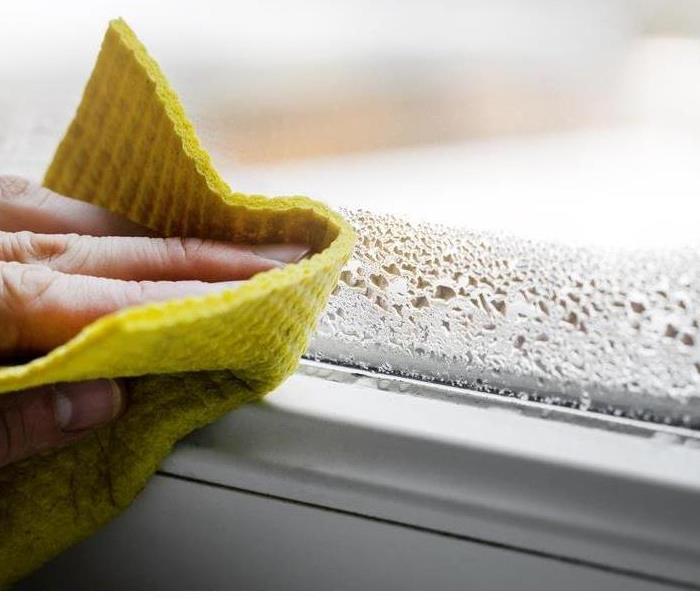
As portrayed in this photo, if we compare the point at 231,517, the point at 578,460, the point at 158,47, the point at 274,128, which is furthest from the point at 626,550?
the point at 158,47

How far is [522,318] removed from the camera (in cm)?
45

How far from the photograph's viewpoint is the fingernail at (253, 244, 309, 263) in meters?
0.41

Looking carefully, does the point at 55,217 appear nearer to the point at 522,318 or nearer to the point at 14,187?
the point at 14,187

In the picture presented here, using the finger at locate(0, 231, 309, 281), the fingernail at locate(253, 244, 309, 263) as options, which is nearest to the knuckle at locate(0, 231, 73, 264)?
the finger at locate(0, 231, 309, 281)

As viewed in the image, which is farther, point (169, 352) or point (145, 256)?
point (145, 256)

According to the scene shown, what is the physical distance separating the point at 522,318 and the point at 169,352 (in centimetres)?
21

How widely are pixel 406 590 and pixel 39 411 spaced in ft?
0.71

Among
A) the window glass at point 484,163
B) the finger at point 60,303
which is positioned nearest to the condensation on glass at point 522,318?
the window glass at point 484,163

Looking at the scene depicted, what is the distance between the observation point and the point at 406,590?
432 millimetres

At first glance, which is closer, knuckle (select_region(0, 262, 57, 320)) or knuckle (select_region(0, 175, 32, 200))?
knuckle (select_region(0, 262, 57, 320))

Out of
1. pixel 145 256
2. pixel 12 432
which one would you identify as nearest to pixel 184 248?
pixel 145 256

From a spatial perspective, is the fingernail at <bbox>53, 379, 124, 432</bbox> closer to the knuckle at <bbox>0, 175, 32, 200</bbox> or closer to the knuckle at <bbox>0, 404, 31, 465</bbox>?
the knuckle at <bbox>0, 404, 31, 465</bbox>

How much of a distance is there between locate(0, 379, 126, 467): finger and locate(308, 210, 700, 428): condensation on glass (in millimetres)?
132

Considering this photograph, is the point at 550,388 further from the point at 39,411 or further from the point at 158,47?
the point at 158,47
